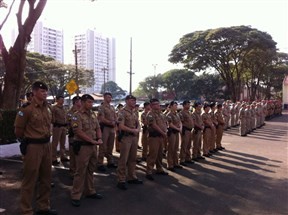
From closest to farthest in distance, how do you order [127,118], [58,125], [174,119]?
[127,118]
[174,119]
[58,125]

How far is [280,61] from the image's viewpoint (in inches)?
1845

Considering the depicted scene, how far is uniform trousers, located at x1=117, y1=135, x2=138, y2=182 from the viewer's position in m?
6.58

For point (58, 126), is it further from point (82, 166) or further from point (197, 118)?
point (197, 118)

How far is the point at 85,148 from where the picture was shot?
5.55 meters

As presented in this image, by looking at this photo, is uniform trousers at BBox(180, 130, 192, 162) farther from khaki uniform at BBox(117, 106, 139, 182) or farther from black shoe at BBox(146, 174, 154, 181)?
khaki uniform at BBox(117, 106, 139, 182)

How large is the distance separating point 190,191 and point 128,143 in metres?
1.45

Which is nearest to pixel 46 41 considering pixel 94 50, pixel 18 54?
pixel 94 50

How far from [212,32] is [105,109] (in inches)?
945

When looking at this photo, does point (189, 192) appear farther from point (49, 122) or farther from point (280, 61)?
point (280, 61)

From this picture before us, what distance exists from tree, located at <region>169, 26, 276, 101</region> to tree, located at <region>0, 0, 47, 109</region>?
2105 cm

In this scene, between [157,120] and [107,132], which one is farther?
[107,132]

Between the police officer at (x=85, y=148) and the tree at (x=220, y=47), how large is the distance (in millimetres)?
26173

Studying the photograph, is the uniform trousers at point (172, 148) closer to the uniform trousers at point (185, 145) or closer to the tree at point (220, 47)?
the uniform trousers at point (185, 145)

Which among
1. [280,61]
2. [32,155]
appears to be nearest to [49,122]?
[32,155]
